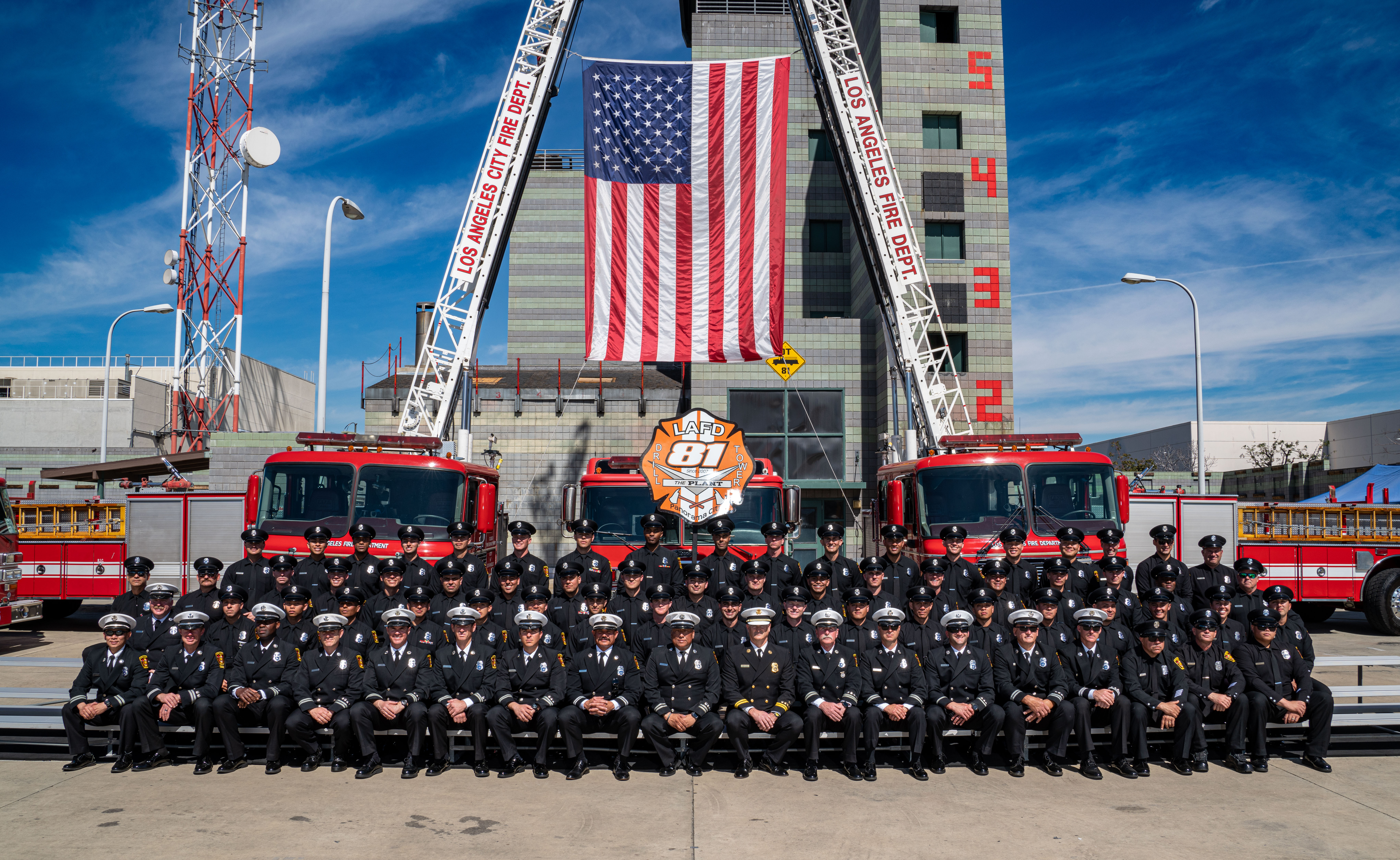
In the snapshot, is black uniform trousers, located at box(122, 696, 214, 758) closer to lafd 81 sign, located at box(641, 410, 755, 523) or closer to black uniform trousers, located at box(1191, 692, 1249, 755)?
lafd 81 sign, located at box(641, 410, 755, 523)

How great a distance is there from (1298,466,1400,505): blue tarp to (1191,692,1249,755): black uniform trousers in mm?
15104

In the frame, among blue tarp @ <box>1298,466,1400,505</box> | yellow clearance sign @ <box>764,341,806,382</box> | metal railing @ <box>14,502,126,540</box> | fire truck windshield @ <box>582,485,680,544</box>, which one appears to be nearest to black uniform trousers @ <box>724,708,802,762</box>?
fire truck windshield @ <box>582,485,680,544</box>

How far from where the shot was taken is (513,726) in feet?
23.5

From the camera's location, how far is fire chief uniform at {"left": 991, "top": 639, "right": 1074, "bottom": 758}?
23.1 feet

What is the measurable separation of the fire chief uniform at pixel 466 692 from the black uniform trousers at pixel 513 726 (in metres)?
0.09

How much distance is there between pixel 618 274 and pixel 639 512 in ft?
17.9

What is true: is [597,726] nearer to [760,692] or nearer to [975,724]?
[760,692]

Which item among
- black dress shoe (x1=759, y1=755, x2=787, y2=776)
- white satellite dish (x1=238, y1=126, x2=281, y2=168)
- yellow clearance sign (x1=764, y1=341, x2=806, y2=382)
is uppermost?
white satellite dish (x1=238, y1=126, x2=281, y2=168)

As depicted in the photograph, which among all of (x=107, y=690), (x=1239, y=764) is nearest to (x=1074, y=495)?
(x=1239, y=764)

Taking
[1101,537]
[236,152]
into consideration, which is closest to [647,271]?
[1101,537]

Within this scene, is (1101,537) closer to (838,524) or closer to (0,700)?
(838,524)

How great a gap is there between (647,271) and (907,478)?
21.8 feet

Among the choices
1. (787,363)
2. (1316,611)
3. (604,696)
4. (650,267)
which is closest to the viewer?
(604,696)

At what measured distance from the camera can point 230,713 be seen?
7105 millimetres
